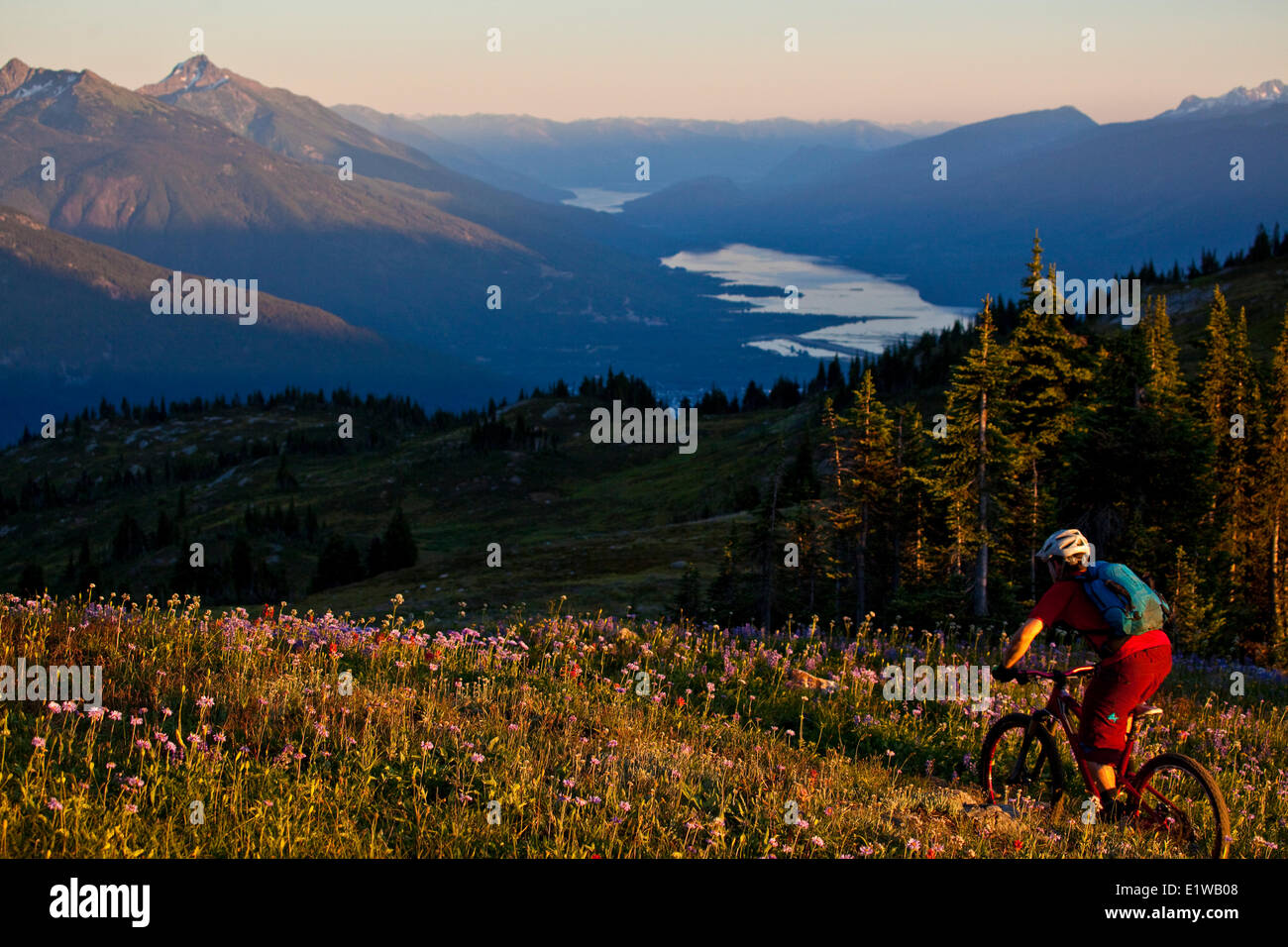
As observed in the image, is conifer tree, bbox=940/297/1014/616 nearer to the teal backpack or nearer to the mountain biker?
the mountain biker

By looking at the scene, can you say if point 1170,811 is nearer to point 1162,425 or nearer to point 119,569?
point 1162,425

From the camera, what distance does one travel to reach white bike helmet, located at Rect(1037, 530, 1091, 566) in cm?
840

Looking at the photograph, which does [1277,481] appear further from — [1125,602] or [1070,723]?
[1125,602]

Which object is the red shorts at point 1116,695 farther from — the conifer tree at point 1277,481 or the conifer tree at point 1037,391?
the conifer tree at point 1277,481

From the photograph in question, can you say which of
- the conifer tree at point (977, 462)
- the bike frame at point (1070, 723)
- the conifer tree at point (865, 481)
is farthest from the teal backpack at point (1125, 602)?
the conifer tree at point (865, 481)

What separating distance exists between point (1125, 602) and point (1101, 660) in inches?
25.5

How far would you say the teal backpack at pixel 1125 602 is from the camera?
8016mm

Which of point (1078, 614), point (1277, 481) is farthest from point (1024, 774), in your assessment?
point (1277, 481)

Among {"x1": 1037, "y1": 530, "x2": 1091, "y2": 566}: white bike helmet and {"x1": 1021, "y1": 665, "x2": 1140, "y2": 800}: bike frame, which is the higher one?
{"x1": 1037, "y1": 530, "x2": 1091, "y2": 566}: white bike helmet

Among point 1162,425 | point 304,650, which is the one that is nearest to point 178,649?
point 304,650

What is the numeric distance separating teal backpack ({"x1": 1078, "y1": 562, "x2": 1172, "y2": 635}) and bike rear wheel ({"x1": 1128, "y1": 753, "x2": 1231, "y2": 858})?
109 cm

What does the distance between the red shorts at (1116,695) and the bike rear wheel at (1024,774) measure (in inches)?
20.9

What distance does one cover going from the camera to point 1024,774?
31.0 ft

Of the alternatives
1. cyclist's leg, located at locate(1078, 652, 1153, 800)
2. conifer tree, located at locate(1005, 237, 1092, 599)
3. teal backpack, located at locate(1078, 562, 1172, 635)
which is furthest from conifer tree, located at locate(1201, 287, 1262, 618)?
teal backpack, located at locate(1078, 562, 1172, 635)
